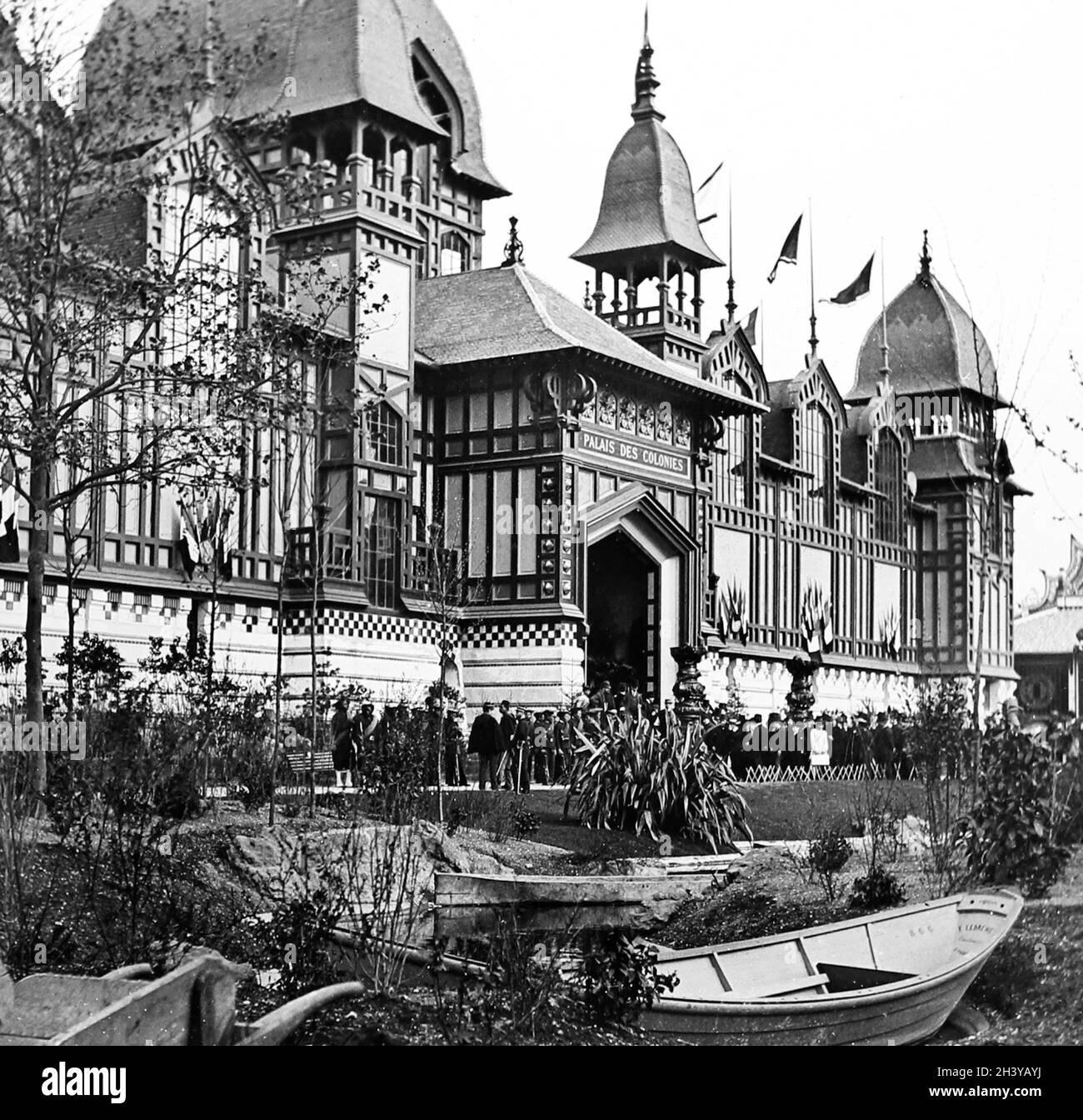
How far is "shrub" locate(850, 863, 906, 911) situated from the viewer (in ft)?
55.0

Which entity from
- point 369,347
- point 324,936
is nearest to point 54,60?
point 324,936

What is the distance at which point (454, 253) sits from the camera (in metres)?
45.9

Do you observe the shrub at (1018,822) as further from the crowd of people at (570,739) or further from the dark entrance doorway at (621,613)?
the dark entrance doorway at (621,613)

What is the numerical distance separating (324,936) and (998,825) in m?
6.07

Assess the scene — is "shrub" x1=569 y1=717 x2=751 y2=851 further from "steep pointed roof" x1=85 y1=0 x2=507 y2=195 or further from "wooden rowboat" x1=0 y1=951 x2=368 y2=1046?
"steep pointed roof" x1=85 y1=0 x2=507 y2=195

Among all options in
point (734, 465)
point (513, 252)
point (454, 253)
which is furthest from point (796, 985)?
point (454, 253)

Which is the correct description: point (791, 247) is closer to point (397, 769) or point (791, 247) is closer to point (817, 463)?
Result: point (397, 769)

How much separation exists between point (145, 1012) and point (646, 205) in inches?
1449

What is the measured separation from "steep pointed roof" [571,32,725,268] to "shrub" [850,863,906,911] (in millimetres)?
28652

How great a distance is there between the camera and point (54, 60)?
16422mm

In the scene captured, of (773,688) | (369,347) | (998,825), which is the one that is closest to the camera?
(998,825)

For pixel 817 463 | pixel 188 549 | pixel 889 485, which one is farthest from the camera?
pixel 889 485

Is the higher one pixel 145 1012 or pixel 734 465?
pixel 734 465
